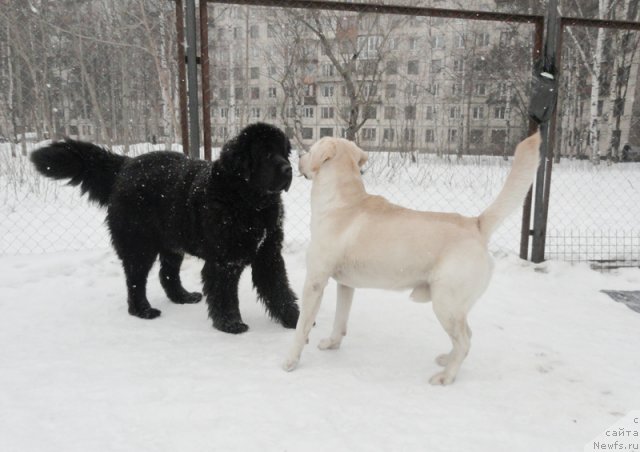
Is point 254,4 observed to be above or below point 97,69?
below

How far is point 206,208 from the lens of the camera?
9.70 feet

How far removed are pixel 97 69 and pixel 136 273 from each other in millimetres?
20361

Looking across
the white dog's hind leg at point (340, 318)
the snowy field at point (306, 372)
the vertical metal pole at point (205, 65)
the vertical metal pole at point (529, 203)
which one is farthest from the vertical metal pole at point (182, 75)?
the vertical metal pole at point (529, 203)

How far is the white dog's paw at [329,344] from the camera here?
2.77 m

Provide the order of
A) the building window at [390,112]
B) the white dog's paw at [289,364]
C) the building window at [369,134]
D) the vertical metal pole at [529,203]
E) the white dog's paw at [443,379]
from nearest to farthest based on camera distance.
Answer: the white dog's paw at [443,379] → the white dog's paw at [289,364] → the vertical metal pole at [529,203] → the building window at [390,112] → the building window at [369,134]

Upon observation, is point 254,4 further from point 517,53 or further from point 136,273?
point 517,53

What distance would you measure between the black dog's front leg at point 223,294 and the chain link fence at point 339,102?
189cm

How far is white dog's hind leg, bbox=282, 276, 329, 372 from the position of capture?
2445mm

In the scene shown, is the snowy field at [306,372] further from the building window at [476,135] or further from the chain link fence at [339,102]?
the building window at [476,135]

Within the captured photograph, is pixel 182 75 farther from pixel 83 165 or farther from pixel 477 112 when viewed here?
pixel 477 112

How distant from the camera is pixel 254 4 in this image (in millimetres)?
3895

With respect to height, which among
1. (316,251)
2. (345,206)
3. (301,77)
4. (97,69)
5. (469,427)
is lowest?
(469,427)

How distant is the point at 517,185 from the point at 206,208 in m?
1.96

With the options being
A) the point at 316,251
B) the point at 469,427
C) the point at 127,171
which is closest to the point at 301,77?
the point at 127,171
